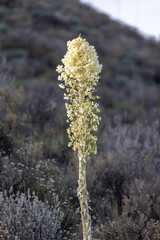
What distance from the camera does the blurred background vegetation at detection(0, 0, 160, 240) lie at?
10.8 ft

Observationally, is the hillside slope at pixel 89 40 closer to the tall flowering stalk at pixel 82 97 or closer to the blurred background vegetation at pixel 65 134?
the blurred background vegetation at pixel 65 134

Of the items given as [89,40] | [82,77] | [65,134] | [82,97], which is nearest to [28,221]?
[82,97]

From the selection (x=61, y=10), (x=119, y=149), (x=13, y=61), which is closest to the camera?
(x=119, y=149)

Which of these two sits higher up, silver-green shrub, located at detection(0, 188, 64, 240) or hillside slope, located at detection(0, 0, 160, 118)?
hillside slope, located at detection(0, 0, 160, 118)

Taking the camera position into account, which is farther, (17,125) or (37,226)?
(17,125)

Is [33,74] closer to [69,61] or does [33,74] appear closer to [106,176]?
[106,176]

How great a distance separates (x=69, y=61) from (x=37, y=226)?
5.42 ft

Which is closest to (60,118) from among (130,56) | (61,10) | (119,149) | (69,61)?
(119,149)

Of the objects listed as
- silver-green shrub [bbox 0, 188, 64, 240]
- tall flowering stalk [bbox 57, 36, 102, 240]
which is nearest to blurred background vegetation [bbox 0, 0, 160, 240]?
silver-green shrub [bbox 0, 188, 64, 240]

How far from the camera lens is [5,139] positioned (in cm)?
441

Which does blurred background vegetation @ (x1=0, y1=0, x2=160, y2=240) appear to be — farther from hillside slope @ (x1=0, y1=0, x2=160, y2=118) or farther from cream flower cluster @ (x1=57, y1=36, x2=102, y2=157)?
cream flower cluster @ (x1=57, y1=36, x2=102, y2=157)

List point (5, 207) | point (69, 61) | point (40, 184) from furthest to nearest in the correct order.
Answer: point (40, 184) → point (5, 207) → point (69, 61)

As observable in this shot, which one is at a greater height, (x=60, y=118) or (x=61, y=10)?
(x=61, y=10)

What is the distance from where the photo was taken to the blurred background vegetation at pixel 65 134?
3283 mm
